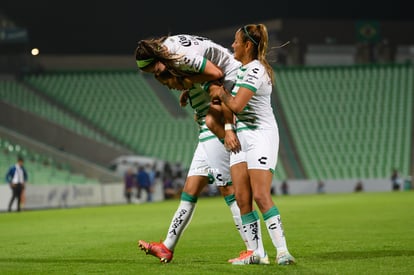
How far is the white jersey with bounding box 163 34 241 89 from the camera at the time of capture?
375 inches

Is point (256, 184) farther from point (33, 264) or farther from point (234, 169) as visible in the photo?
point (33, 264)

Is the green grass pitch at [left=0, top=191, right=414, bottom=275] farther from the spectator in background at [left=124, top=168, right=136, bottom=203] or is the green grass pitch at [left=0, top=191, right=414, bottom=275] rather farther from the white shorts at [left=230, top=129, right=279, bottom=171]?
the spectator in background at [left=124, top=168, right=136, bottom=203]

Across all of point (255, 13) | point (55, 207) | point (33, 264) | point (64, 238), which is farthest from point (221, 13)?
point (33, 264)

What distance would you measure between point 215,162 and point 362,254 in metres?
2.30

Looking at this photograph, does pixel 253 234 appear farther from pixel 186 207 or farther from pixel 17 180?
pixel 17 180

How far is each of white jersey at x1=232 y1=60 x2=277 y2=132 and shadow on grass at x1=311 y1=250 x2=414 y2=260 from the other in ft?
6.37

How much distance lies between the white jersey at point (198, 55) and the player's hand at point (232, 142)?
1.68 ft

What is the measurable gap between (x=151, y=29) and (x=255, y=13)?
7.40 metres

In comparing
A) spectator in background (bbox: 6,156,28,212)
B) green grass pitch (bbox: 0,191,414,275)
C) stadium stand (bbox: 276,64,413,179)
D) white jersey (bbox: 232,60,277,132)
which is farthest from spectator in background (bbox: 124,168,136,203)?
white jersey (bbox: 232,60,277,132)

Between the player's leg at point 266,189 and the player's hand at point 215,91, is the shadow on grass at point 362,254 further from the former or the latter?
the player's hand at point 215,91

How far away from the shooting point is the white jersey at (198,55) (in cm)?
953

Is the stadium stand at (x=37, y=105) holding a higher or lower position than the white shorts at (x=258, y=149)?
higher

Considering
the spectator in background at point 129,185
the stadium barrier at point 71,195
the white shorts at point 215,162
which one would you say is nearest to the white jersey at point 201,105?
the white shorts at point 215,162

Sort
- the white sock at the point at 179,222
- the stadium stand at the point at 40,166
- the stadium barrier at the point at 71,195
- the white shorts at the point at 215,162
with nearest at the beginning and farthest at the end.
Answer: the white shorts at the point at 215,162
the white sock at the point at 179,222
the stadium barrier at the point at 71,195
the stadium stand at the point at 40,166
